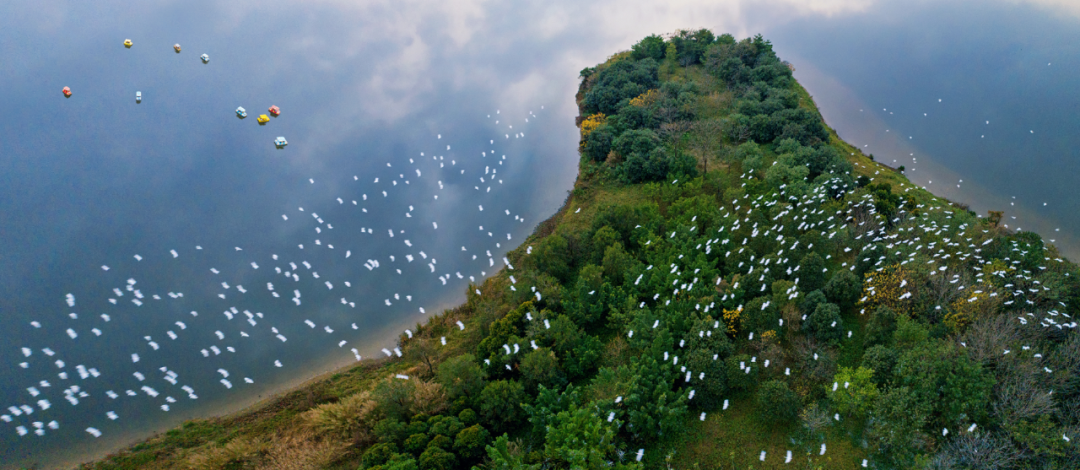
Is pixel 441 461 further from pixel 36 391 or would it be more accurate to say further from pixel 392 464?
pixel 36 391

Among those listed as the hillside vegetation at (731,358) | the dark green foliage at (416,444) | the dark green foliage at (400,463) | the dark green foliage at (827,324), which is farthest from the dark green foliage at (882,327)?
the dark green foliage at (400,463)

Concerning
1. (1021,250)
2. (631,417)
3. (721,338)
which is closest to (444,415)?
(631,417)

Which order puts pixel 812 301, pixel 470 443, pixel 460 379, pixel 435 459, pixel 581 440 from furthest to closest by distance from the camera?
1. pixel 812 301
2. pixel 460 379
3. pixel 470 443
4. pixel 435 459
5. pixel 581 440

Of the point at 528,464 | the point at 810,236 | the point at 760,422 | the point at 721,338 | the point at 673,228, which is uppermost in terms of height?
the point at 673,228

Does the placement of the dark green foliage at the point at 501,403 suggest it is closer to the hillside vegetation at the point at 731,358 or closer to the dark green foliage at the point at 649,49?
the hillside vegetation at the point at 731,358

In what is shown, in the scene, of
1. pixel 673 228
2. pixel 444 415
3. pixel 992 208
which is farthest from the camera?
pixel 992 208

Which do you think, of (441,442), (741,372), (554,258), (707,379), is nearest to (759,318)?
(741,372)

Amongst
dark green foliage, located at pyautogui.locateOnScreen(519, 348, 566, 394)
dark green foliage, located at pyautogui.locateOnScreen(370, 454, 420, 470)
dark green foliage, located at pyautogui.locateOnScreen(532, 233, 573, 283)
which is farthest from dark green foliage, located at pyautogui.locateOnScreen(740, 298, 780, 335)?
dark green foliage, located at pyautogui.locateOnScreen(370, 454, 420, 470)

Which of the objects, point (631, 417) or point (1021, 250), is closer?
point (631, 417)

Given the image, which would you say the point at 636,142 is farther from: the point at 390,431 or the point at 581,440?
the point at 390,431
